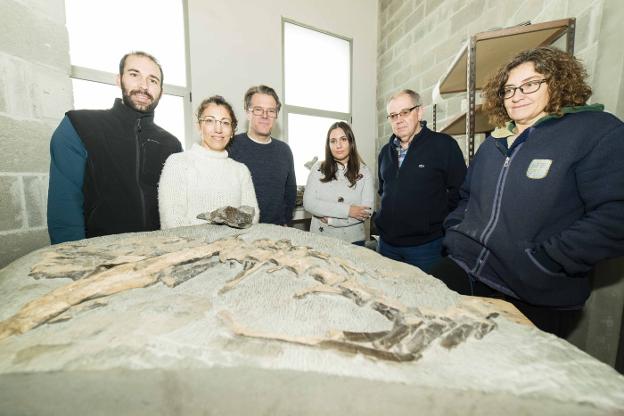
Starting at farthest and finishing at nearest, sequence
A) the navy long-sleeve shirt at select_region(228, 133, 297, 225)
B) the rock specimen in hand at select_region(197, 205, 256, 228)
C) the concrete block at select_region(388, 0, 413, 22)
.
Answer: the concrete block at select_region(388, 0, 413, 22) < the navy long-sleeve shirt at select_region(228, 133, 297, 225) < the rock specimen in hand at select_region(197, 205, 256, 228)

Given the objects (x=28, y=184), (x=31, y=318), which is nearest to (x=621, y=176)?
(x=31, y=318)

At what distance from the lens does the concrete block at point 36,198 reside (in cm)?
163

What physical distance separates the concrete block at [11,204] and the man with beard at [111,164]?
0.33 meters

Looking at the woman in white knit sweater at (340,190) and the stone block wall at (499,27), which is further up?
the stone block wall at (499,27)

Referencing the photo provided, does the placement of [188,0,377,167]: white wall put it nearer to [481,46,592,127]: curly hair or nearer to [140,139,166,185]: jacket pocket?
[140,139,166,185]: jacket pocket

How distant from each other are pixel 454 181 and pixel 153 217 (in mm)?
1760

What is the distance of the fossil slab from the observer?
20.2 inches

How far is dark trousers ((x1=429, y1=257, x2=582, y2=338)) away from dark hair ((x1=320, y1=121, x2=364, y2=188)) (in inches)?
40.7

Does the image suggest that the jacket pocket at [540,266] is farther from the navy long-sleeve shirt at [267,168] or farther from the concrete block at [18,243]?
the concrete block at [18,243]

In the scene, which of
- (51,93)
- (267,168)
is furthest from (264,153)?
(51,93)

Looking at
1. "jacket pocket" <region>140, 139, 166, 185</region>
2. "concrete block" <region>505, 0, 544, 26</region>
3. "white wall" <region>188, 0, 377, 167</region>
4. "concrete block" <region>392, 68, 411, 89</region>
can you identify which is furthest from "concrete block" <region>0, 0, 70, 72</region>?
"concrete block" <region>392, 68, 411, 89</region>

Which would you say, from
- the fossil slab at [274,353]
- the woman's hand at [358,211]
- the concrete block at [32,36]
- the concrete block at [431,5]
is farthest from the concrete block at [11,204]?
the concrete block at [431,5]

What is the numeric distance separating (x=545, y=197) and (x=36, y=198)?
2.48 m

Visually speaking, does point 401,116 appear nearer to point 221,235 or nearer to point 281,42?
point 221,235
